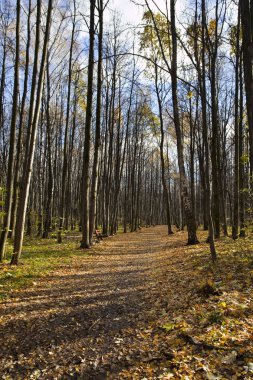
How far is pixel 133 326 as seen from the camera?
4.75 meters

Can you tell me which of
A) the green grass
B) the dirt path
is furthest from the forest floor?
the green grass

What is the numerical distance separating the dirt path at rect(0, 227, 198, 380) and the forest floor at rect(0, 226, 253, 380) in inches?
0.5

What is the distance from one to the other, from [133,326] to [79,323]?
2.85 feet

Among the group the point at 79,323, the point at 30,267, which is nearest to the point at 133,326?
the point at 79,323

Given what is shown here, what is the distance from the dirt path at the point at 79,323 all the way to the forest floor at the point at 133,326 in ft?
0.04

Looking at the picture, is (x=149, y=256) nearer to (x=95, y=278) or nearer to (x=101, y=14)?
(x=95, y=278)

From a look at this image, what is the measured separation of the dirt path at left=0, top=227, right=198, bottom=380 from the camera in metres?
3.69

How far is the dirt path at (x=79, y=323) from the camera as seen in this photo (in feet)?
12.1

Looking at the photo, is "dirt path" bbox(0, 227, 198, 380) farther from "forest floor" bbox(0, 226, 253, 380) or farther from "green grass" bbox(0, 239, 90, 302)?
"green grass" bbox(0, 239, 90, 302)

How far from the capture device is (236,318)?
4.32 meters

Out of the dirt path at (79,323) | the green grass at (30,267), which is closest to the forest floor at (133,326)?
the dirt path at (79,323)

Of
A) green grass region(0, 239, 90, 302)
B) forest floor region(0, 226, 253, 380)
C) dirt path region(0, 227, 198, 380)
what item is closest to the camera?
forest floor region(0, 226, 253, 380)

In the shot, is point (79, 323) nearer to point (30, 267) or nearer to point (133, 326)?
point (133, 326)

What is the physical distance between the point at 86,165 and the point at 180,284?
7.17 m
